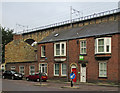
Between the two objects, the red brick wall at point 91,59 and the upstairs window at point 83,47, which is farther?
the upstairs window at point 83,47

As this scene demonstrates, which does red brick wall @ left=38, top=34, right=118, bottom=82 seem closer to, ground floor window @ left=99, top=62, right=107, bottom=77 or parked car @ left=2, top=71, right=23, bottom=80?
ground floor window @ left=99, top=62, right=107, bottom=77

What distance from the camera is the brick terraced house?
2539 centimetres

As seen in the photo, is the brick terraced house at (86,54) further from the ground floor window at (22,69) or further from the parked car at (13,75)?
the parked car at (13,75)

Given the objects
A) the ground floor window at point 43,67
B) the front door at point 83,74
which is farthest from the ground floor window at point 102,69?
the ground floor window at point 43,67

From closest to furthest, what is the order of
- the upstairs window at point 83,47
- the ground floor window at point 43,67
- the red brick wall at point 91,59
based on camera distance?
1. the red brick wall at point 91,59
2. the upstairs window at point 83,47
3. the ground floor window at point 43,67

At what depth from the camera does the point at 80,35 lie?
29469 millimetres

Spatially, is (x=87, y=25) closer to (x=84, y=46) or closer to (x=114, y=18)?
(x=114, y=18)

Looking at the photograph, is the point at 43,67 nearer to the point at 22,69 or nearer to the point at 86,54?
the point at 22,69

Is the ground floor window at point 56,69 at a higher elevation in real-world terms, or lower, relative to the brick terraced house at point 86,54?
lower

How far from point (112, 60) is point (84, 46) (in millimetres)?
4712

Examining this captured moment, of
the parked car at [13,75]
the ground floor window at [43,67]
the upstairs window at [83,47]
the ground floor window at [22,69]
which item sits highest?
the upstairs window at [83,47]

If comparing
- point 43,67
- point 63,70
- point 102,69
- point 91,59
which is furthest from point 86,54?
point 43,67

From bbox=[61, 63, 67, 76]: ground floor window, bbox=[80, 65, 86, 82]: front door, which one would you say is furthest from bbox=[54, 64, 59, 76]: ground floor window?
bbox=[80, 65, 86, 82]: front door

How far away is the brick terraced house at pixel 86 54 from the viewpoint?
25.4m
